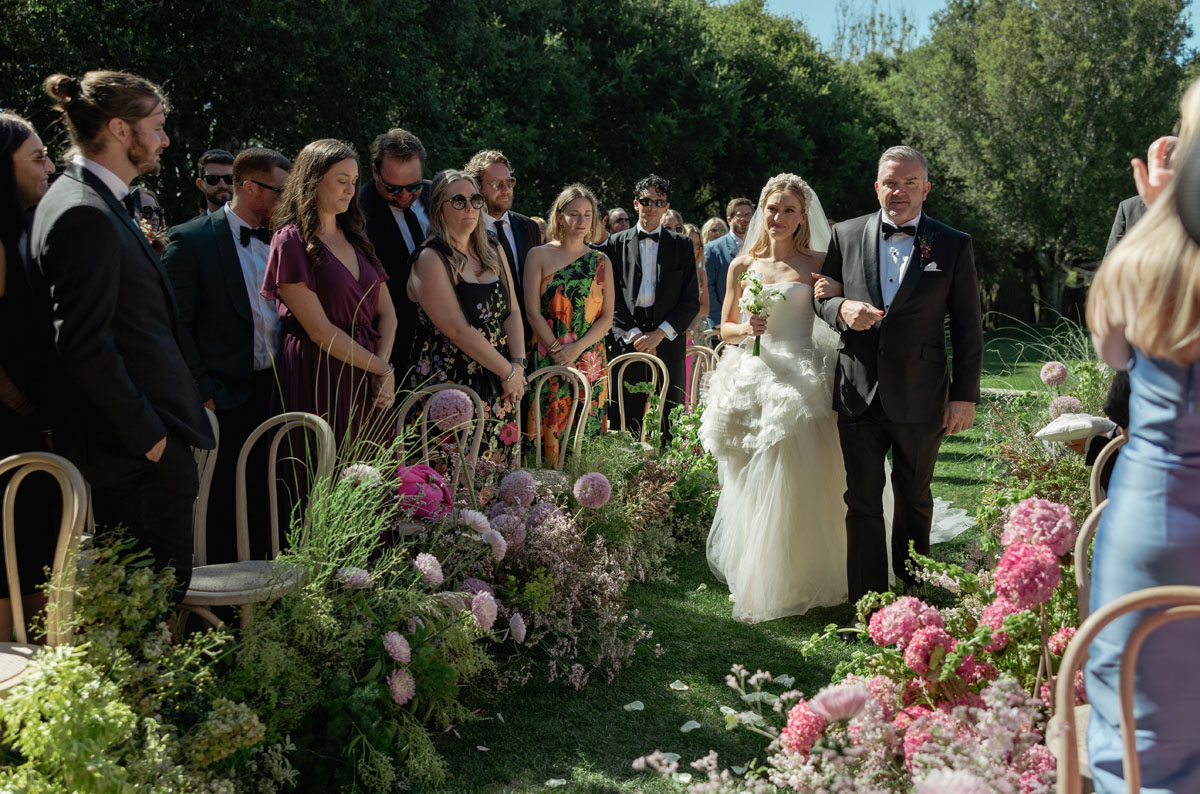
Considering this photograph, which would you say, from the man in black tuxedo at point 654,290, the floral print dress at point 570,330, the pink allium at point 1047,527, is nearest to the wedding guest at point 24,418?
the pink allium at point 1047,527

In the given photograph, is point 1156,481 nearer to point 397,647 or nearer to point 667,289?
point 397,647

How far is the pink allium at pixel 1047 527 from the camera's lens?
2408 mm

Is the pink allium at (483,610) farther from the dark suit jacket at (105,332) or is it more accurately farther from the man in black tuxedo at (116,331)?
the dark suit jacket at (105,332)

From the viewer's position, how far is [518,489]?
4.28 meters

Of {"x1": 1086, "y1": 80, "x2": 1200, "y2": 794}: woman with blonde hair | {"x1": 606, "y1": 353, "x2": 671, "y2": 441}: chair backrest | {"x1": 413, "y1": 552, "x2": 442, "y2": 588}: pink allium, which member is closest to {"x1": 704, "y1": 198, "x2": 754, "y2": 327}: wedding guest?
{"x1": 606, "y1": 353, "x2": 671, "y2": 441}: chair backrest

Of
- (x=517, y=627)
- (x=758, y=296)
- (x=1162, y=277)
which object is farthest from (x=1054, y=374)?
(x=1162, y=277)

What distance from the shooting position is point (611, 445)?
580 centimetres

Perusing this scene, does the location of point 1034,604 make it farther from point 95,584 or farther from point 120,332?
point 120,332

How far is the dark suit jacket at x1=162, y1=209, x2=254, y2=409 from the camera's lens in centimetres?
425

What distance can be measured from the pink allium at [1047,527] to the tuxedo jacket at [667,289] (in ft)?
17.1

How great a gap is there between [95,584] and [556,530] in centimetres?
199

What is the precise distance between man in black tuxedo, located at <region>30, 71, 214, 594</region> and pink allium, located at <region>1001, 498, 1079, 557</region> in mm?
2336

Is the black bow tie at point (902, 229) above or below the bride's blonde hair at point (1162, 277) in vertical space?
above

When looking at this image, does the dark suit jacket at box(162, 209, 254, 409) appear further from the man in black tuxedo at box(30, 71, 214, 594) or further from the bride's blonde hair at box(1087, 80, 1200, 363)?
the bride's blonde hair at box(1087, 80, 1200, 363)
